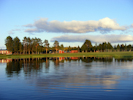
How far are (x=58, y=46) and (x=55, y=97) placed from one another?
16078 centimetres

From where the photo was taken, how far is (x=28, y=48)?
454 feet

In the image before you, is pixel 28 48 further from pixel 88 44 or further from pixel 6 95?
pixel 6 95

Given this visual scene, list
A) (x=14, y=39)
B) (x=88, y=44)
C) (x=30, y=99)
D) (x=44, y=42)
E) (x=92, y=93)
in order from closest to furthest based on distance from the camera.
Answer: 1. (x=30, y=99)
2. (x=92, y=93)
3. (x=14, y=39)
4. (x=44, y=42)
5. (x=88, y=44)

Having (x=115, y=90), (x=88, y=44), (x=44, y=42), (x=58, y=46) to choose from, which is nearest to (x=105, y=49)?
(x=88, y=44)

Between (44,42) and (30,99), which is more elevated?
(44,42)

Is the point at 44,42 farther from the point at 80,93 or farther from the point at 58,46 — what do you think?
the point at 80,93

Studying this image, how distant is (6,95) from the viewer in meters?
Result: 10.9

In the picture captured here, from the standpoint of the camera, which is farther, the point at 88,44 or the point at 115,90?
the point at 88,44

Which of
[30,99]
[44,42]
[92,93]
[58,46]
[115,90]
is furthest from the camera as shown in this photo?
[58,46]

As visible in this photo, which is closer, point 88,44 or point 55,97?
point 55,97

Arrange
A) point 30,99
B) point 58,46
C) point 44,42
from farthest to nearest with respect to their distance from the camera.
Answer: point 58,46 → point 44,42 → point 30,99

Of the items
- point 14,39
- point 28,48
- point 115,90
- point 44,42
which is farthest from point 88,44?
point 115,90

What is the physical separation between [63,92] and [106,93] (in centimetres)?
323

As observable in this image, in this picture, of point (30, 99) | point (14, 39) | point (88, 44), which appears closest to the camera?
point (30, 99)
